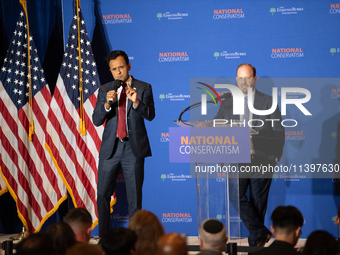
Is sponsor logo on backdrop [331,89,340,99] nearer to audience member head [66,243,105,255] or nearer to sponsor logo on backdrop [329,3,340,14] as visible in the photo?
sponsor logo on backdrop [329,3,340,14]

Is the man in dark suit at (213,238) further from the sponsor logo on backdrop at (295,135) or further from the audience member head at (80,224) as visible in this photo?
the sponsor logo on backdrop at (295,135)

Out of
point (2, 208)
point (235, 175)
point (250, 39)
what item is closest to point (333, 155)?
point (235, 175)

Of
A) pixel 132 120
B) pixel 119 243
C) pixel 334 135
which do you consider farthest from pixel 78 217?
pixel 334 135

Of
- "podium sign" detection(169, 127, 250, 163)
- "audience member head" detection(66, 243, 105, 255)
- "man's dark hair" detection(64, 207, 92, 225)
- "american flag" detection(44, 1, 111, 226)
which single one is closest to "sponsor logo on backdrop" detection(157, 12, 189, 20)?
"american flag" detection(44, 1, 111, 226)

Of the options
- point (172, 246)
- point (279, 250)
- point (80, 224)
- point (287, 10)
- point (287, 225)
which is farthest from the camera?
point (287, 10)

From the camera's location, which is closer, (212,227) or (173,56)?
(212,227)

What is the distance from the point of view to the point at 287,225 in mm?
2375

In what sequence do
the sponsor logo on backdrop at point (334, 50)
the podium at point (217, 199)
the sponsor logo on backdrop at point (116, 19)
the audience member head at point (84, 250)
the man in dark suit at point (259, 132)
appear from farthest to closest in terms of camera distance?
the sponsor logo on backdrop at point (116, 19)
the sponsor logo on backdrop at point (334, 50)
the man in dark suit at point (259, 132)
the podium at point (217, 199)
the audience member head at point (84, 250)

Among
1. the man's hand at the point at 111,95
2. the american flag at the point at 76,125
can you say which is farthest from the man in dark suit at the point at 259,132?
the american flag at the point at 76,125

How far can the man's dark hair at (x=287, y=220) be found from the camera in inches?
93.3

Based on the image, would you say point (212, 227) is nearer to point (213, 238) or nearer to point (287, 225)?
point (213, 238)

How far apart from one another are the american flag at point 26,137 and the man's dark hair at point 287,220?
3.65 metres

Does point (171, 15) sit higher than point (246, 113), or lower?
higher

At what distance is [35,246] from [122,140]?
2314mm
